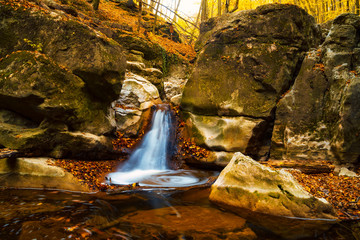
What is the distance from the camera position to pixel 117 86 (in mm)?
7012

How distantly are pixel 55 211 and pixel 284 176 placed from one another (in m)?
4.56

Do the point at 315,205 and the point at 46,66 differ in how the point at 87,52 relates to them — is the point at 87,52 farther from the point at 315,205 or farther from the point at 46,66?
the point at 315,205

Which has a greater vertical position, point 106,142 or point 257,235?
point 106,142

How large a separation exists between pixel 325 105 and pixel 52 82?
873cm

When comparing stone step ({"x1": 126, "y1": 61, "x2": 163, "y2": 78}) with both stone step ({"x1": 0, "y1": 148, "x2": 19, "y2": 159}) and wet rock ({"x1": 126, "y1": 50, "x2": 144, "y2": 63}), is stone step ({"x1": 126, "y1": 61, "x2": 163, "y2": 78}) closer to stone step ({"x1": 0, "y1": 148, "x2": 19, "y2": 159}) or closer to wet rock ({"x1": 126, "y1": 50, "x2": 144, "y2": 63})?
wet rock ({"x1": 126, "y1": 50, "x2": 144, "y2": 63})

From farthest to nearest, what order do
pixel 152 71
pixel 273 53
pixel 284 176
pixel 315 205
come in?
pixel 152 71, pixel 273 53, pixel 284 176, pixel 315 205

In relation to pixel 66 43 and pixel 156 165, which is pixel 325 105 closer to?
pixel 156 165

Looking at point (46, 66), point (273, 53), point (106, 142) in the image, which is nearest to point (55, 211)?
point (106, 142)

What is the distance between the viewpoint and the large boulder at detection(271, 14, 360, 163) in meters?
6.24

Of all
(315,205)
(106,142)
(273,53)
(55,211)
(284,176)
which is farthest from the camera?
(273,53)

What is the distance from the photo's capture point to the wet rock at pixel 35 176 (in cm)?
475

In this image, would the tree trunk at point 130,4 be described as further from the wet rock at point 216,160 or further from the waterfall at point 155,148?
the wet rock at point 216,160

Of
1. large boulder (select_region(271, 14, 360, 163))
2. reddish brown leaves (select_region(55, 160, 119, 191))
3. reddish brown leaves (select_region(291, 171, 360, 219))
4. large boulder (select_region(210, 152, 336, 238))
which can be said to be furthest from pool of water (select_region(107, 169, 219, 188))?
large boulder (select_region(271, 14, 360, 163))

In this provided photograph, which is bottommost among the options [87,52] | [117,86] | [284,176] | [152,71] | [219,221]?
[219,221]
